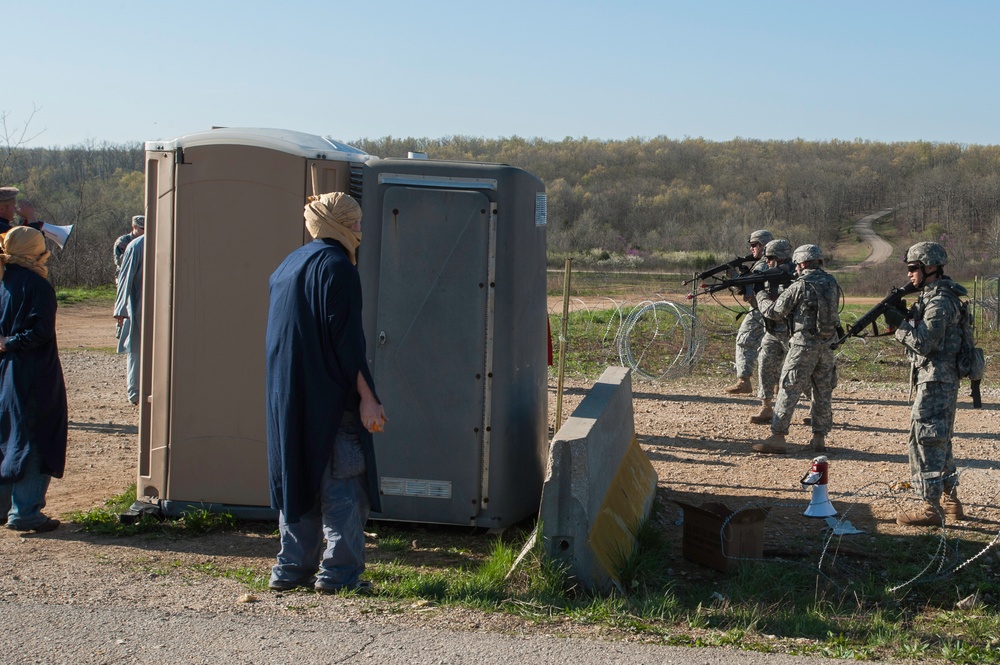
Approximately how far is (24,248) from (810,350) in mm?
6742

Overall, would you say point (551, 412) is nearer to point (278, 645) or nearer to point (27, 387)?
point (27, 387)

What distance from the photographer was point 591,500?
5.27m

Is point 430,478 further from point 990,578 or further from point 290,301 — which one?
point 990,578

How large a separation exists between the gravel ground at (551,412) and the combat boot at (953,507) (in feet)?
0.34

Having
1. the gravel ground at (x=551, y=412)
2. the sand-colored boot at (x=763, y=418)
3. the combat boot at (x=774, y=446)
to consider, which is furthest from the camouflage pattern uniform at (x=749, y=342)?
the combat boot at (x=774, y=446)

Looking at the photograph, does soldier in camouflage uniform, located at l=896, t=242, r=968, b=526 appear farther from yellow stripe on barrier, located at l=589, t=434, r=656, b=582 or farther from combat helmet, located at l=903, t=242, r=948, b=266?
yellow stripe on barrier, located at l=589, t=434, r=656, b=582

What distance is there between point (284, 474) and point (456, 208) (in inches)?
83.2

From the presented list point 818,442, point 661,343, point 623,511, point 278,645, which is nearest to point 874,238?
point 661,343

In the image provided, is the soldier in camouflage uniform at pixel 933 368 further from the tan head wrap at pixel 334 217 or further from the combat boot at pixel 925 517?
the tan head wrap at pixel 334 217

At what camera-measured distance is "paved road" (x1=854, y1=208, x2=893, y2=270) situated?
174ft

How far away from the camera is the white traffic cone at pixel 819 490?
680 cm

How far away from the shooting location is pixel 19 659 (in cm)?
382

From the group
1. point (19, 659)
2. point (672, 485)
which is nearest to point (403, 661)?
point (19, 659)

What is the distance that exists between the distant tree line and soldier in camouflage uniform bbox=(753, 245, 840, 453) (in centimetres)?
2814
